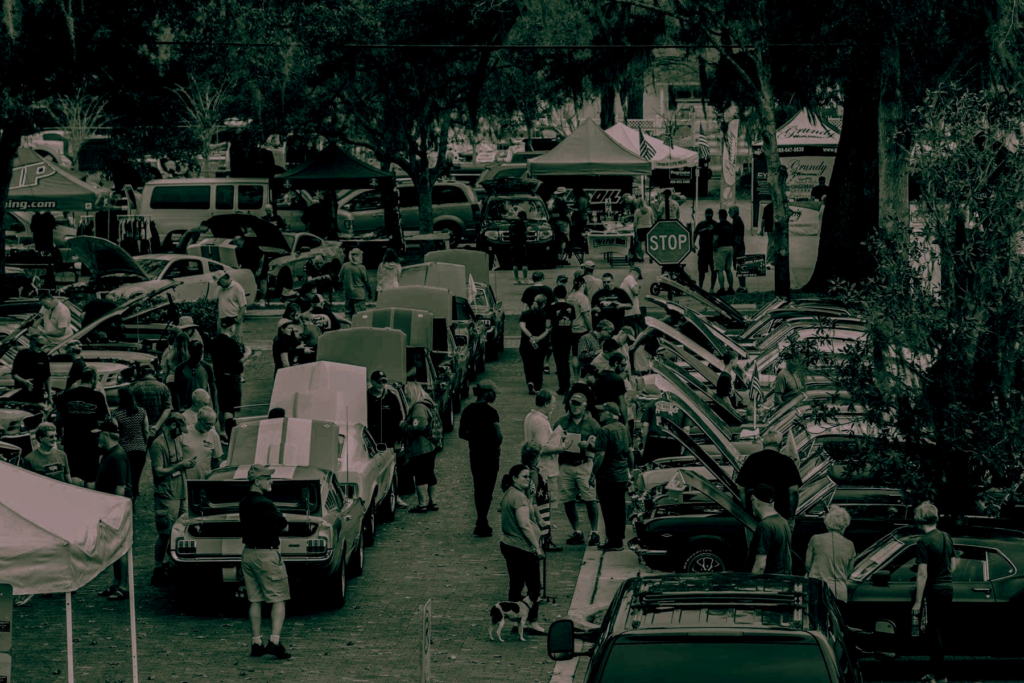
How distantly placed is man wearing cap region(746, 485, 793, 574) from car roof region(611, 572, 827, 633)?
2.96 metres

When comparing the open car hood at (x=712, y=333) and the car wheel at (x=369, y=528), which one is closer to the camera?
the car wheel at (x=369, y=528)

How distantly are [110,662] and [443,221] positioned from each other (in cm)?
2859

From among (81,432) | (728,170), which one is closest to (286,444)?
(81,432)

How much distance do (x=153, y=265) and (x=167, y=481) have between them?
1469cm

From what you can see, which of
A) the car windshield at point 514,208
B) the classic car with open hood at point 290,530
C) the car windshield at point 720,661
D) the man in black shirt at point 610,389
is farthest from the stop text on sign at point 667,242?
the car windshield at point 720,661

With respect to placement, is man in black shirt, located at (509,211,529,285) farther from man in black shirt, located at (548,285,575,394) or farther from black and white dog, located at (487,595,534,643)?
black and white dog, located at (487,595,534,643)

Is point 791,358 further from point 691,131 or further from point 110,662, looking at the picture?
point 691,131

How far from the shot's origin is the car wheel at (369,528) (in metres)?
15.3

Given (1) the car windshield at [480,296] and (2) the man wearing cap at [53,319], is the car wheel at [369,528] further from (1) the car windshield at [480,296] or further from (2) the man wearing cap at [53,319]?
(1) the car windshield at [480,296]

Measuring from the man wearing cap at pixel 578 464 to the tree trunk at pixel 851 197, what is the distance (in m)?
14.9

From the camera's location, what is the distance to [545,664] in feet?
39.1

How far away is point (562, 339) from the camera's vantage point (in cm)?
2211

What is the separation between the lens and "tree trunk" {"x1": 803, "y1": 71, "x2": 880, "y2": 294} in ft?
96.2

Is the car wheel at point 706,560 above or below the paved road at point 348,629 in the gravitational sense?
above
